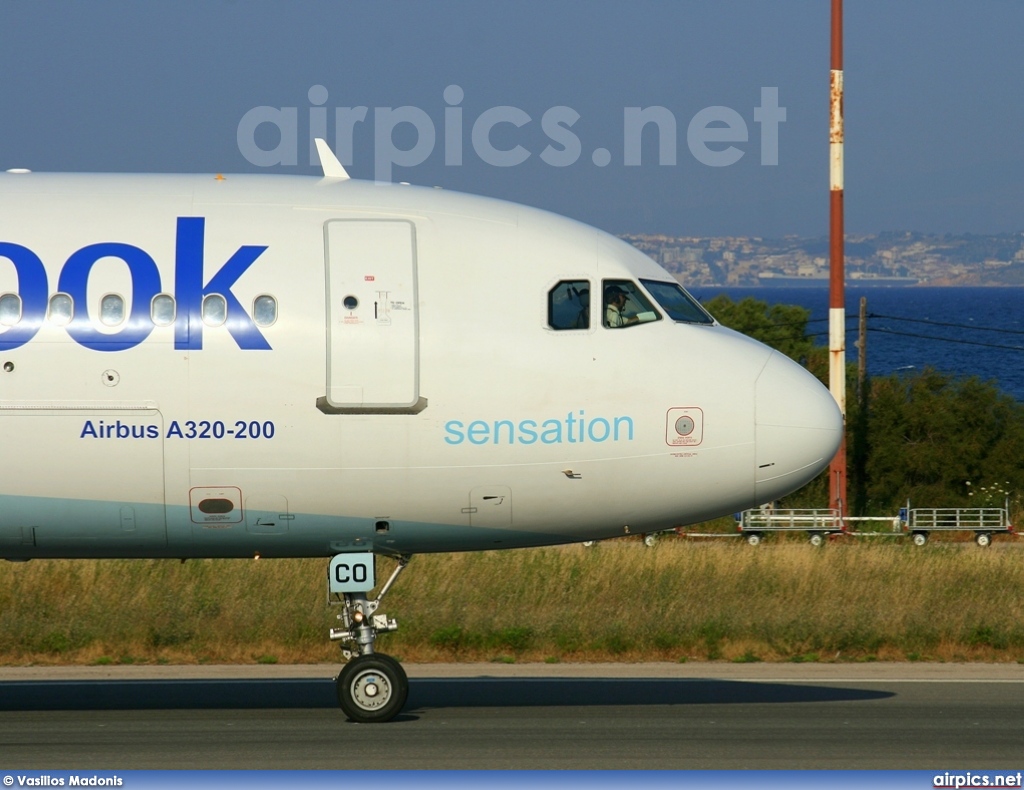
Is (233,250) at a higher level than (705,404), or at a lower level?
higher

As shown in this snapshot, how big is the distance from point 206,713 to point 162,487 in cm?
270

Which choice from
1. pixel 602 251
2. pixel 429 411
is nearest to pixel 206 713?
pixel 429 411

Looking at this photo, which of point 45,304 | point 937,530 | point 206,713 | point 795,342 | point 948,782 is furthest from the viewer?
point 795,342

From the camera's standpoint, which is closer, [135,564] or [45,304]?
[45,304]

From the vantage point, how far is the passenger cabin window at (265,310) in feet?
36.4

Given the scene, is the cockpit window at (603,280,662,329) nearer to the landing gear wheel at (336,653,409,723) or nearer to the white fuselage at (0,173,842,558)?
the white fuselage at (0,173,842,558)

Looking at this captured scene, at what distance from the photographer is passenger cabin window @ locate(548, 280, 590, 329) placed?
11477mm

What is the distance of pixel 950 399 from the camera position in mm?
36406

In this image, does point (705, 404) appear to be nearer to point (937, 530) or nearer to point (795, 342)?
point (937, 530)

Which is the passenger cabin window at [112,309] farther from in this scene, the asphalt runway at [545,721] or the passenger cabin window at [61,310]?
the asphalt runway at [545,721]

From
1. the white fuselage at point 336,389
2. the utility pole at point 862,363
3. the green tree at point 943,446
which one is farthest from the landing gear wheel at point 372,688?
the utility pole at point 862,363

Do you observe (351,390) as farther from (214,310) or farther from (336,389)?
(214,310)

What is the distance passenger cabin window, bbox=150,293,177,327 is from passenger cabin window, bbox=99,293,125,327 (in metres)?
0.23

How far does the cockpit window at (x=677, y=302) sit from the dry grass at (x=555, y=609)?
17.5 feet
